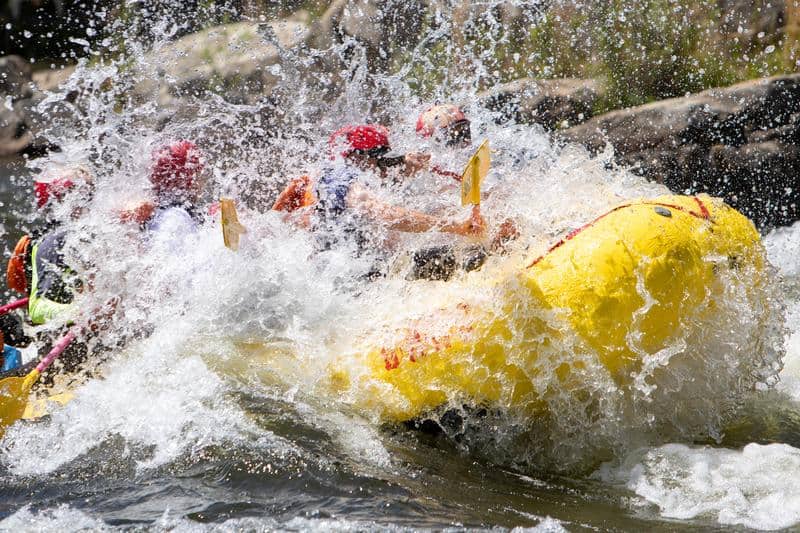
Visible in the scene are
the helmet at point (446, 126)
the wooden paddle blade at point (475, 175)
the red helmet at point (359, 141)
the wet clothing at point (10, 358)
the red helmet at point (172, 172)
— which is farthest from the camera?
the helmet at point (446, 126)

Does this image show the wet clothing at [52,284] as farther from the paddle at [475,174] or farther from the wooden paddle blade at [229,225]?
the paddle at [475,174]

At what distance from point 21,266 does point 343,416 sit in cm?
227

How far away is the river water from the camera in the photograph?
9.77 ft

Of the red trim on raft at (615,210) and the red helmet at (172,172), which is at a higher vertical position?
the red helmet at (172,172)

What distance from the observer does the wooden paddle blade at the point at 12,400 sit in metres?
3.70

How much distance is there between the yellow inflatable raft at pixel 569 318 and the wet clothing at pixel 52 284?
1768mm

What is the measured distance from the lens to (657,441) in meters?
3.64

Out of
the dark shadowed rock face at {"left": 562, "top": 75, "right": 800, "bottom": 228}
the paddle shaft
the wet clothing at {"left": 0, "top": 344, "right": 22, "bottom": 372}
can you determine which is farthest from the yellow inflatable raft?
the dark shadowed rock face at {"left": 562, "top": 75, "right": 800, "bottom": 228}

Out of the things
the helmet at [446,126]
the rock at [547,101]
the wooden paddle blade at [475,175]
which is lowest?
the wooden paddle blade at [475,175]

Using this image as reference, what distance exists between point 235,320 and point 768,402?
270 cm

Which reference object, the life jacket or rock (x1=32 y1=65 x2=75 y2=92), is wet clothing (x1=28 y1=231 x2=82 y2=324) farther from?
rock (x1=32 y1=65 x2=75 y2=92)

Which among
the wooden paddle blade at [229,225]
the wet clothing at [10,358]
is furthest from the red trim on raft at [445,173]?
the wet clothing at [10,358]

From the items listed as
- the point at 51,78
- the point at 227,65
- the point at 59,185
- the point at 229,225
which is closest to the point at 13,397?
the point at 229,225

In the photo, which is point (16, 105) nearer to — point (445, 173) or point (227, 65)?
point (227, 65)
